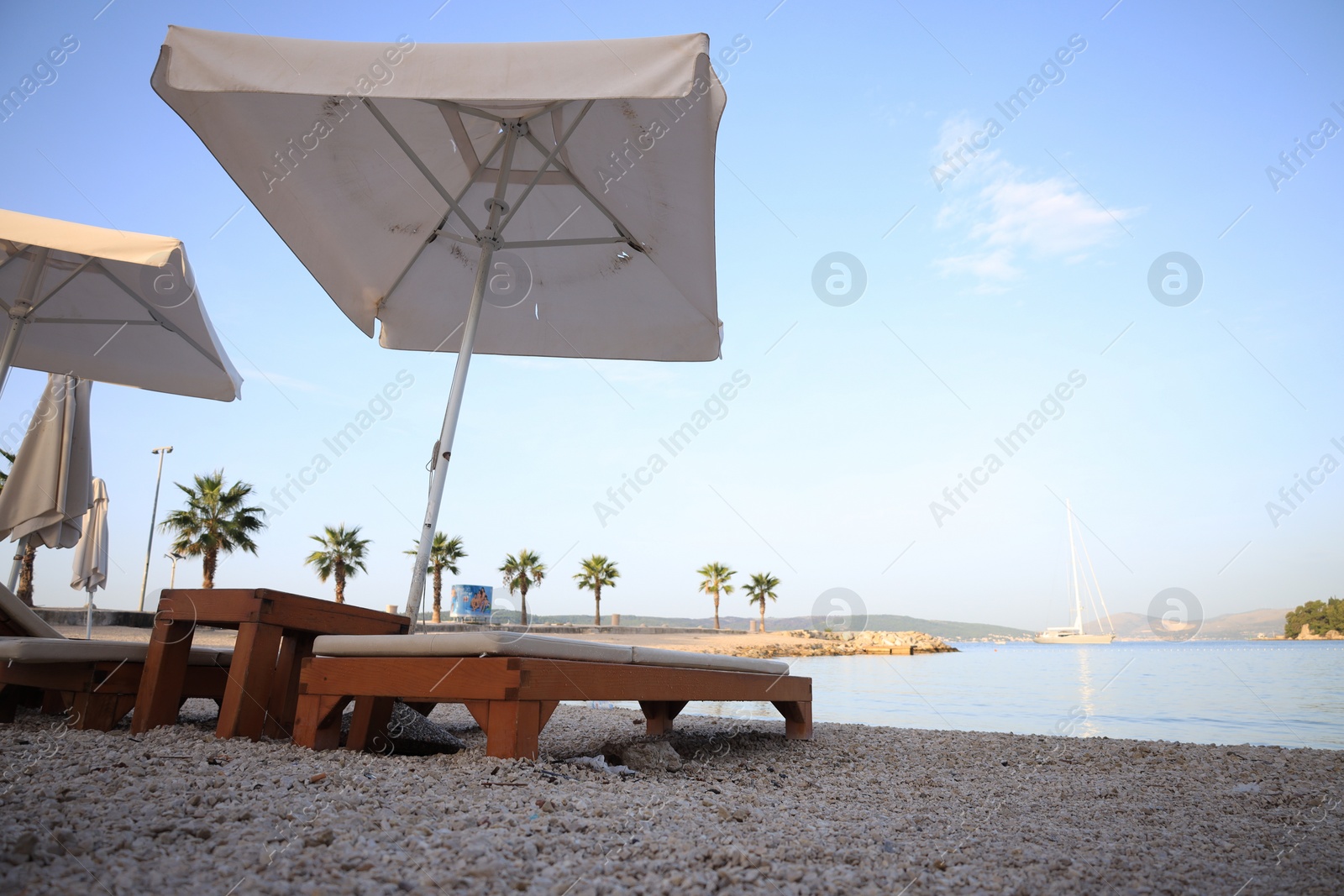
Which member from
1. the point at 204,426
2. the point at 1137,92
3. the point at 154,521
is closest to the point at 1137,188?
the point at 1137,92

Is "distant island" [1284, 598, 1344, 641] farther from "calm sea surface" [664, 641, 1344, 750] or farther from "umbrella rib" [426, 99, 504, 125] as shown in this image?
"umbrella rib" [426, 99, 504, 125]

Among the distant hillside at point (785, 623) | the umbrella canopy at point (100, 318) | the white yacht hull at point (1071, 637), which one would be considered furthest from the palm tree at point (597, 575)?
the white yacht hull at point (1071, 637)

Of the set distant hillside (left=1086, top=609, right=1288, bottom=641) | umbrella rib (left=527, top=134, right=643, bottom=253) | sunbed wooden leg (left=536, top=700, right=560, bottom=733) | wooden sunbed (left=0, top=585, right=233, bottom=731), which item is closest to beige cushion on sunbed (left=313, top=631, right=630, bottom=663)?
sunbed wooden leg (left=536, top=700, right=560, bottom=733)

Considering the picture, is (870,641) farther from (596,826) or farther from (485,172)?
(596,826)

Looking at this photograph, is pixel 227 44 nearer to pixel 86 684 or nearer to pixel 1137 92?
pixel 86 684

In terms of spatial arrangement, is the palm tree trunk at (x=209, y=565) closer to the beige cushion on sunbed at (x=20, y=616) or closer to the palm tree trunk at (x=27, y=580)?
the palm tree trunk at (x=27, y=580)

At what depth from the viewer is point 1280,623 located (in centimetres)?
6619

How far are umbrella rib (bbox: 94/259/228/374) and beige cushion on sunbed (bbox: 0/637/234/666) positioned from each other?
2872 mm

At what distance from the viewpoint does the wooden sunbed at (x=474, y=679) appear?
2115 mm

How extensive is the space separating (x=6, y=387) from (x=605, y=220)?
4.51 metres

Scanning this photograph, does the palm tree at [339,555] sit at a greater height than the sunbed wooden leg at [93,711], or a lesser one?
greater

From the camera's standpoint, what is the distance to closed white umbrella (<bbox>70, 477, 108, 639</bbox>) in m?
8.12

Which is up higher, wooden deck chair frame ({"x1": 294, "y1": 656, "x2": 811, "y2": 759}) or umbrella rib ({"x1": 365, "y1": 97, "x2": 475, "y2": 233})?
umbrella rib ({"x1": 365, "y1": 97, "x2": 475, "y2": 233})

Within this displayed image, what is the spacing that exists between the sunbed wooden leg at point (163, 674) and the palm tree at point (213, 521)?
22.3 m
